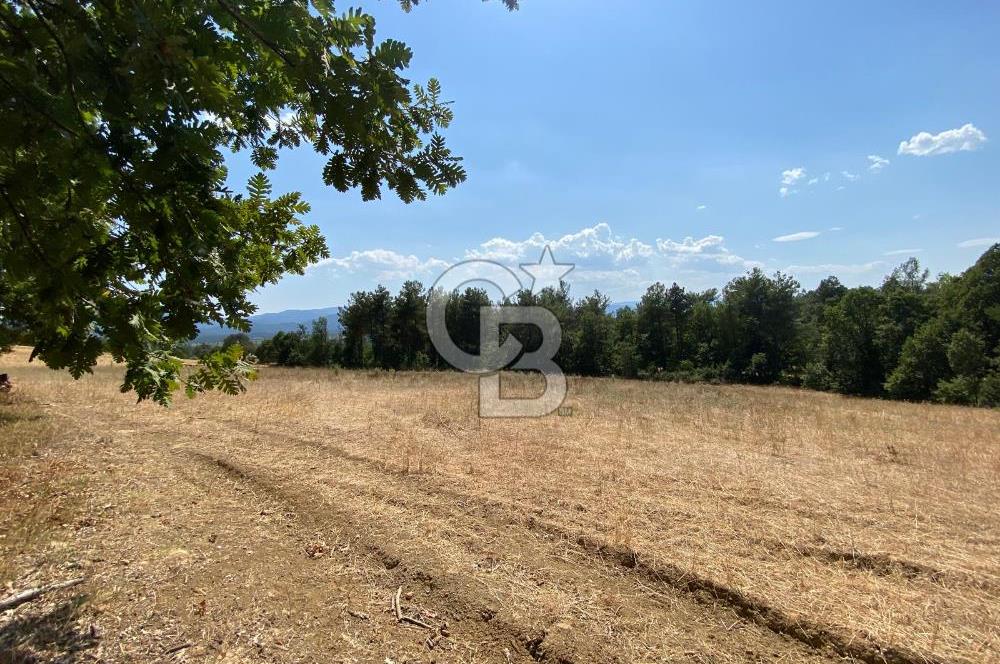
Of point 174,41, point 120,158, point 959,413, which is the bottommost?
point 959,413

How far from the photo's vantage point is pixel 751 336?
115 ft

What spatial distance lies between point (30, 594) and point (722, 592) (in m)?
5.29

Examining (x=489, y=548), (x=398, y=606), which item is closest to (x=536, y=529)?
(x=489, y=548)

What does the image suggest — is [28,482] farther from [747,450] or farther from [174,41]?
[747,450]

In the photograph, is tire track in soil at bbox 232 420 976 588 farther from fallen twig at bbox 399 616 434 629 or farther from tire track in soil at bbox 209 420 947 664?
fallen twig at bbox 399 616 434 629

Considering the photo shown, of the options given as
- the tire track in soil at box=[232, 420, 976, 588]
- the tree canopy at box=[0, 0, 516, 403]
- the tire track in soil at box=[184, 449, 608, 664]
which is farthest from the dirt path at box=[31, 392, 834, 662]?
the tree canopy at box=[0, 0, 516, 403]

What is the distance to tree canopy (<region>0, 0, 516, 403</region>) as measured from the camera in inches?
57.7

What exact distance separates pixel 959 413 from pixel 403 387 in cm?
1946

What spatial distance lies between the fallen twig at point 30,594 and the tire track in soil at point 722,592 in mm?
2752

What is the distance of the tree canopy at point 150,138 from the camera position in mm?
1465

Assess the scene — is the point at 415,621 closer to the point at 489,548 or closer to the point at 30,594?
the point at 489,548

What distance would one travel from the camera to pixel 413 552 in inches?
164

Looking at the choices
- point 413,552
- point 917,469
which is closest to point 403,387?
point 413,552

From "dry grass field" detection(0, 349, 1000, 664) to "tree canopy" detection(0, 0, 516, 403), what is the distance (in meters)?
2.25
